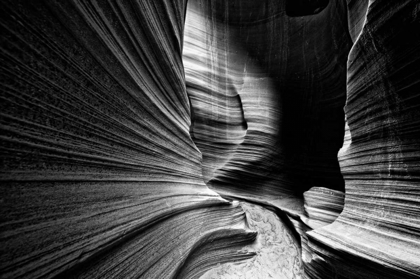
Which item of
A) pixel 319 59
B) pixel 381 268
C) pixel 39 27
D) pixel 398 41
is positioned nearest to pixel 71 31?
pixel 39 27

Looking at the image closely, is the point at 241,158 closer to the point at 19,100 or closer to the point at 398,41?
the point at 398,41

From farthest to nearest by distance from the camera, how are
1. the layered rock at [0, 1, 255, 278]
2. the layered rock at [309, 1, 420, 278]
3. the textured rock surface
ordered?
the textured rock surface < the layered rock at [309, 1, 420, 278] < the layered rock at [0, 1, 255, 278]

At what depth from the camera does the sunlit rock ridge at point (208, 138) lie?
636mm

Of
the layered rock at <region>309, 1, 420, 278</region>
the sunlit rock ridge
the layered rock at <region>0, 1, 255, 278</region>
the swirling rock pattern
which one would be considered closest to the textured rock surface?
the sunlit rock ridge

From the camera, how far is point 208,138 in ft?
10.9

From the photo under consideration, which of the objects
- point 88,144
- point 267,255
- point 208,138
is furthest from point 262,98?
point 88,144

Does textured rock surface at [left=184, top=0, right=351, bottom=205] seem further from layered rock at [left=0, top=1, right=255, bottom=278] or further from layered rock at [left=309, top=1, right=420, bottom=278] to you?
layered rock at [left=0, top=1, right=255, bottom=278]

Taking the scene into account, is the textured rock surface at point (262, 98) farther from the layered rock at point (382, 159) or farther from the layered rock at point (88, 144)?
the layered rock at point (88, 144)

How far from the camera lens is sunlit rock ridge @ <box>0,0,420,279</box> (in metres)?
0.64

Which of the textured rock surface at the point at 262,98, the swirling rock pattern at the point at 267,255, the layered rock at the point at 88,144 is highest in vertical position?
the textured rock surface at the point at 262,98

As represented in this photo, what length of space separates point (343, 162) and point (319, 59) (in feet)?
5.89

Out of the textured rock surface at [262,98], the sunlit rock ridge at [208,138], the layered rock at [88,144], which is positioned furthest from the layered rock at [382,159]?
the textured rock surface at [262,98]

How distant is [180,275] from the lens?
4.99ft

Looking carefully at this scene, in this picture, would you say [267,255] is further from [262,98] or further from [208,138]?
[262,98]
